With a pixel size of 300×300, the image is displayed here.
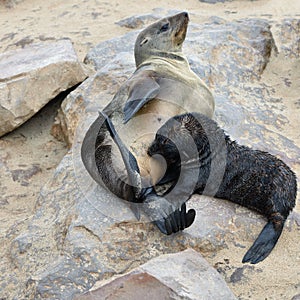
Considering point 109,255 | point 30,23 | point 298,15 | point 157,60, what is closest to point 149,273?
point 109,255

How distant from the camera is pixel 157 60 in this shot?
416cm

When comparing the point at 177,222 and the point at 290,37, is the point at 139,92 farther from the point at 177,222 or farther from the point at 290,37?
the point at 290,37

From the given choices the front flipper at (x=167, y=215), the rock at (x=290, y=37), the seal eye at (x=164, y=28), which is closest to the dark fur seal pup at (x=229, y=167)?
the front flipper at (x=167, y=215)

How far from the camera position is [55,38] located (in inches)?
240

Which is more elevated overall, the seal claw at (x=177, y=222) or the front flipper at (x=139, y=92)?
the front flipper at (x=139, y=92)

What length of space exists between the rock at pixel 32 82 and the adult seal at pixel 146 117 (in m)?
0.87


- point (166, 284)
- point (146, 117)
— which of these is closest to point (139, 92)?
point (146, 117)

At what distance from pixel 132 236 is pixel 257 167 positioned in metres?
0.79

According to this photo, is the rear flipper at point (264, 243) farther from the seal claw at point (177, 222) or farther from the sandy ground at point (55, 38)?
the seal claw at point (177, 222)

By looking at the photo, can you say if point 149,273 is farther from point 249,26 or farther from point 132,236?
point 249,26

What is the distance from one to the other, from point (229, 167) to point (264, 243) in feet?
1.66

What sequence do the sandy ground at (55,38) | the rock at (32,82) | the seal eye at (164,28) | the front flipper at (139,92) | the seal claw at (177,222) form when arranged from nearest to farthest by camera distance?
the sandy ground at (55,38) → the seal claw at (177,222) → the front flipper at (139,92) → the seal eye at (164,28) → the rock at (32,82)

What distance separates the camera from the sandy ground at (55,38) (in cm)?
297

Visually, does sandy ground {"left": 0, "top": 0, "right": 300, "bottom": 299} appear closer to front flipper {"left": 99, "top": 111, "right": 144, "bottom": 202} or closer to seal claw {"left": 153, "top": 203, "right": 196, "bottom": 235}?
seal claw {"left": 153, "top": 203, "right": 196, "bottom": 235}
